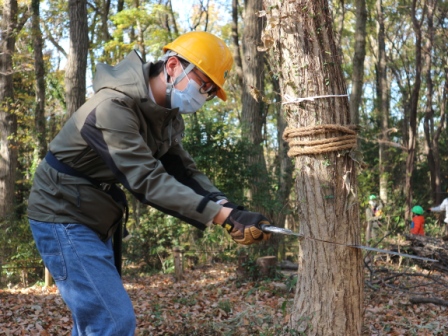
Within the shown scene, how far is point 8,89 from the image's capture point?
15.2 meters

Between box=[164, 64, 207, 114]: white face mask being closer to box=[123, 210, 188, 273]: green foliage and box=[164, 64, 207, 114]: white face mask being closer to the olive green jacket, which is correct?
the olive green jacket

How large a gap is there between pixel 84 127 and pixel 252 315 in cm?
334

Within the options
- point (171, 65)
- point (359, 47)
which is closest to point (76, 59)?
point (359, 47)

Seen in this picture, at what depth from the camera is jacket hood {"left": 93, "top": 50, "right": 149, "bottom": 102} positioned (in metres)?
3.02

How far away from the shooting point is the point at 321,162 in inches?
168

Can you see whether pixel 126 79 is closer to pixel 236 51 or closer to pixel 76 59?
pixel 76 59

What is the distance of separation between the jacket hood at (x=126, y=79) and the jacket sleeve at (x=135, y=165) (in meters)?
0.12

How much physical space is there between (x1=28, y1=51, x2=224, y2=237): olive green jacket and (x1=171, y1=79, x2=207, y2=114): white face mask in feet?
0.29

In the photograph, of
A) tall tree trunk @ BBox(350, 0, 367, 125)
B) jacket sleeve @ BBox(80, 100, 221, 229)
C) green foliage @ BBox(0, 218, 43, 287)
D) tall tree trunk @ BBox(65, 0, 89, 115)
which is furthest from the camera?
tall tree trunk @ BBox(350, 0, 367, 125)

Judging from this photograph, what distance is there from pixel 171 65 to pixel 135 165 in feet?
2.41

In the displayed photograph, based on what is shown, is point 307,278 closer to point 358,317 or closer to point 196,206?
point 358,317

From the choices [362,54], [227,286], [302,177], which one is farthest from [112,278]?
[362,54]

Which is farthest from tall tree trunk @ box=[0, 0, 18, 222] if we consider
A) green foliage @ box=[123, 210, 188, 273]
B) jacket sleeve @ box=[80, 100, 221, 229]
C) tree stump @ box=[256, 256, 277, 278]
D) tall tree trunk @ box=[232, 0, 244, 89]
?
jacket sleeve @ box=[80, 100, 221, 229]

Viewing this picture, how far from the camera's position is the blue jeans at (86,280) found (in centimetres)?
291
